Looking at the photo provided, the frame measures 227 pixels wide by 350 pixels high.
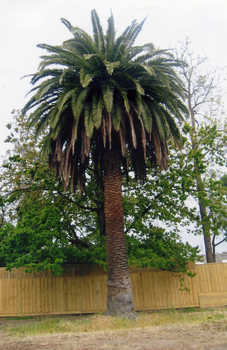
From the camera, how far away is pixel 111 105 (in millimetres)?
13055

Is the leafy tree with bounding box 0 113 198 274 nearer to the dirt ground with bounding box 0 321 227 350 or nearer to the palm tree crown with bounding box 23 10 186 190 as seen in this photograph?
the palm tree crown with bounding box 23 10 186 190

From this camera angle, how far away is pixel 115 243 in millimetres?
13945

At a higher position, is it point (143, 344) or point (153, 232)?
point (153, 232)

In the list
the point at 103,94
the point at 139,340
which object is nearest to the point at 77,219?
the point at 103,94

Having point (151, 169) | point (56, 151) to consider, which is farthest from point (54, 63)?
point (151, 169)

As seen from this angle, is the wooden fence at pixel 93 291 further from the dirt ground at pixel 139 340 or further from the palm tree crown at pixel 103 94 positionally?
the dirt ground at pixel 139 340

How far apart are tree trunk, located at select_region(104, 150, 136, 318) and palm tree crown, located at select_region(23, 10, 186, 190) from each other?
1074 mm

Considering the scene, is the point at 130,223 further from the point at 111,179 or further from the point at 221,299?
the point at 221,299

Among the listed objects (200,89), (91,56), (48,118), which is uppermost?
(200,89)

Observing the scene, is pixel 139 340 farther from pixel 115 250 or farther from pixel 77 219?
pixel 77 219

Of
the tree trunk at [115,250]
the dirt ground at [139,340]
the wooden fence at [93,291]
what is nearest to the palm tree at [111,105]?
the tree trunk at [115,250]

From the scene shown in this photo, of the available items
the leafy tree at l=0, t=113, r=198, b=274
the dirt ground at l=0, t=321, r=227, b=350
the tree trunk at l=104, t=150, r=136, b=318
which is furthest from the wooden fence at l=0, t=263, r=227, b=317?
the dirt ground at l=0, t=321, r=227, b=350

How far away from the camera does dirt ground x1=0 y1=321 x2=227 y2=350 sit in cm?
782

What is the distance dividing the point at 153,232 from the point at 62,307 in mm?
6070
